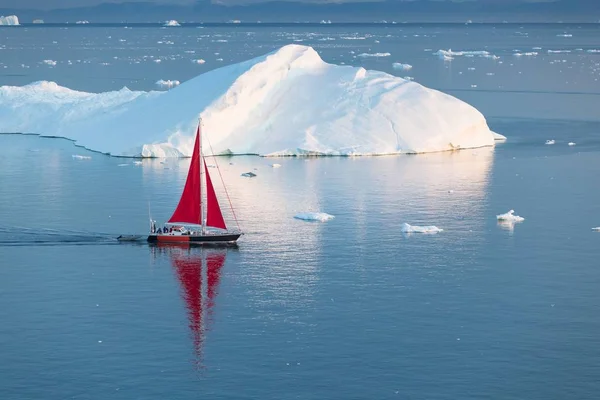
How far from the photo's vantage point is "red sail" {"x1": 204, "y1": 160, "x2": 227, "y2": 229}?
33406 mm

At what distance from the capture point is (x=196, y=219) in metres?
33.9

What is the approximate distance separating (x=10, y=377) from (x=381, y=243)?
1385 cm

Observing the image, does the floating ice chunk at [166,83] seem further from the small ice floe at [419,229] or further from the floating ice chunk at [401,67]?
the small ice floe at [419,229]

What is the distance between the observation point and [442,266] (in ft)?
100

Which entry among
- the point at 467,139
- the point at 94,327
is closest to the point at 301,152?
the point at 467,139

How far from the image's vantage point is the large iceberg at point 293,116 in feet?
155

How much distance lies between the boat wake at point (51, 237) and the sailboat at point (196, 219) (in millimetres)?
1515

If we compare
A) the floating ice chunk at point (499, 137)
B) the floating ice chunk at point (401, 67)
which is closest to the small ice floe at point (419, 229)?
the floating ice chunk at point (499, 137)

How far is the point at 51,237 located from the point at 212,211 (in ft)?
16.3

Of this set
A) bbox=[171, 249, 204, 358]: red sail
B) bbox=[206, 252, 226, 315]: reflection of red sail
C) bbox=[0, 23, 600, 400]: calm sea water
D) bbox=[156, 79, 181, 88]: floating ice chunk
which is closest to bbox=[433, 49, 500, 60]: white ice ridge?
bbox=[156, 79, 181, 88]: floating ice chunk

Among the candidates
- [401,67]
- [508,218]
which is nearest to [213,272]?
[508,218]

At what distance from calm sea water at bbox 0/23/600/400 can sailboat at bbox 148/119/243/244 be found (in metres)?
0.75

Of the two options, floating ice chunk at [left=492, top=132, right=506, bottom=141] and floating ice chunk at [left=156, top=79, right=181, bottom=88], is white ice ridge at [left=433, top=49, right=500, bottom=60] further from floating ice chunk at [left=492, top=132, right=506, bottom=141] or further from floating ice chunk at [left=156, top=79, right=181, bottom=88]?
floating ice chunk at [left=492, top=132, right=506, bottom=141]

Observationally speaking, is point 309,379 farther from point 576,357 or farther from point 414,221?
point 414,221
